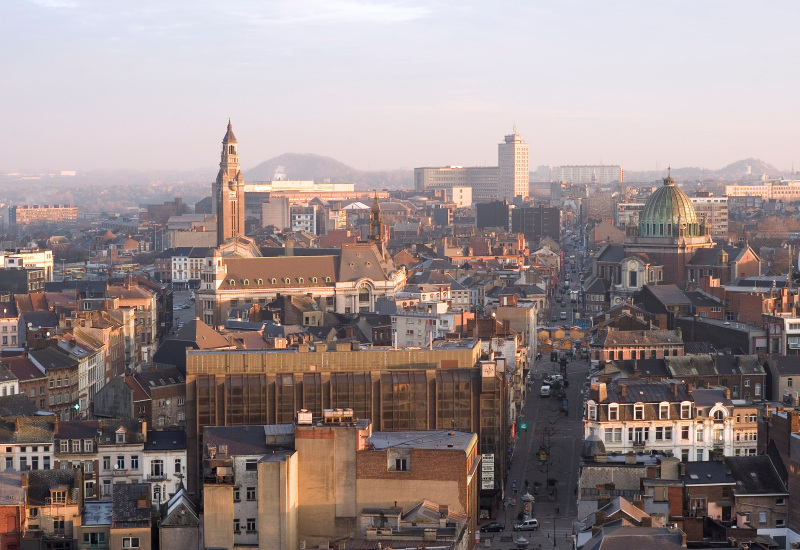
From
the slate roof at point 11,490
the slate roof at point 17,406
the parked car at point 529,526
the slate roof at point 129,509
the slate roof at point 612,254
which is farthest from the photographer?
the slate roof at point 612,254

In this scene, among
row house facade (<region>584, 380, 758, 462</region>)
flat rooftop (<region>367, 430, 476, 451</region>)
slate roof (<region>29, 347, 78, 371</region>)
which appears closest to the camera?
flat rooftop (<region>367, 430, 476, 451</region>)

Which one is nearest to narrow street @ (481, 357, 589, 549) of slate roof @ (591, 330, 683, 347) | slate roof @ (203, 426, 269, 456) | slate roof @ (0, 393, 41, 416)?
slate roof @ (591, 330, 683, 347)

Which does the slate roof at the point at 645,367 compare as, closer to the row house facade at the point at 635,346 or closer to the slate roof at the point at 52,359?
the row house facade at the point at 635,346

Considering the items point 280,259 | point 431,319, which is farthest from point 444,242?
point 431,319

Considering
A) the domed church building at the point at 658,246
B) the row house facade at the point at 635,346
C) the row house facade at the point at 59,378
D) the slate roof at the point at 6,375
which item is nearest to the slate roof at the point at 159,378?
the row house facade at the point at 59,378

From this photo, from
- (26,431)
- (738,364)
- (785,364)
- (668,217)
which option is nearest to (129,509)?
(26,431)

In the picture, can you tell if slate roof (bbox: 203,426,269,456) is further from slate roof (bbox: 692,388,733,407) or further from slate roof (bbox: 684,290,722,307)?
slate roof (bbox: 684,290,722,307)
